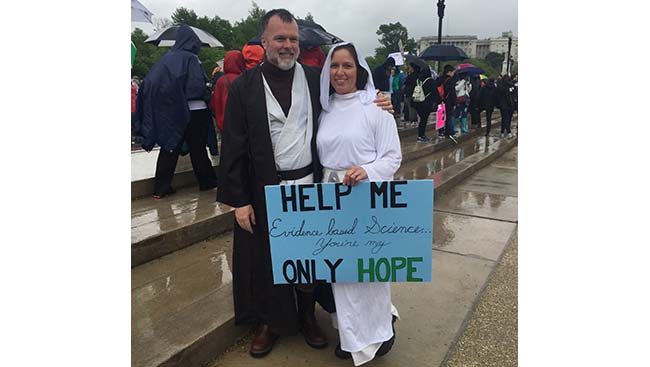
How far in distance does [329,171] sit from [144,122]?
296 cm

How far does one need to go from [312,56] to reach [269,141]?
371cm

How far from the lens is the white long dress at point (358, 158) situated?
229 centimetres

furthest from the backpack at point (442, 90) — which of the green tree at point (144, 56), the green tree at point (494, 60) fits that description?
the green tree at point (494, 60)

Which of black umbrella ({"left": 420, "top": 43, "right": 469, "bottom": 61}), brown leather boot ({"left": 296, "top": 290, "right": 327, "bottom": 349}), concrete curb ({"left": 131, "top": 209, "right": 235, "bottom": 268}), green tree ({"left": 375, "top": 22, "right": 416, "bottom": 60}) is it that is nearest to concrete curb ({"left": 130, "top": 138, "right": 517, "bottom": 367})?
brown leather boot ({"left": 296, "top": 290, "right": 327, "bottom": 349})

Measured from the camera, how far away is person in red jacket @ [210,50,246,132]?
15.6 feet

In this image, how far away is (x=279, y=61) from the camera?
2.32 meters

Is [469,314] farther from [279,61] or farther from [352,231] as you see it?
[279,61]

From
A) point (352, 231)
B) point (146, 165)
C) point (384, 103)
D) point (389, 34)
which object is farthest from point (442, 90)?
point (389, 34)

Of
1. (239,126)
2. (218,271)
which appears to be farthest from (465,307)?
(239,126)

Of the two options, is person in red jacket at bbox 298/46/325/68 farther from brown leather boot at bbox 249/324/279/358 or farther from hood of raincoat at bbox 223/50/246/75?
brown leather boot at bbox 249/324/279/358

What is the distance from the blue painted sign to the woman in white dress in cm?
13

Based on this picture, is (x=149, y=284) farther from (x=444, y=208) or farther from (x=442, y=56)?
(x=442, y=56)

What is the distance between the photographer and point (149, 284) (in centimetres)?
307

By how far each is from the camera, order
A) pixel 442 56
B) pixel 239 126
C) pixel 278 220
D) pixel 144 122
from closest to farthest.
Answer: pixel 278 220, pixel 239 126, pixel 144 122, pixel 442 56
